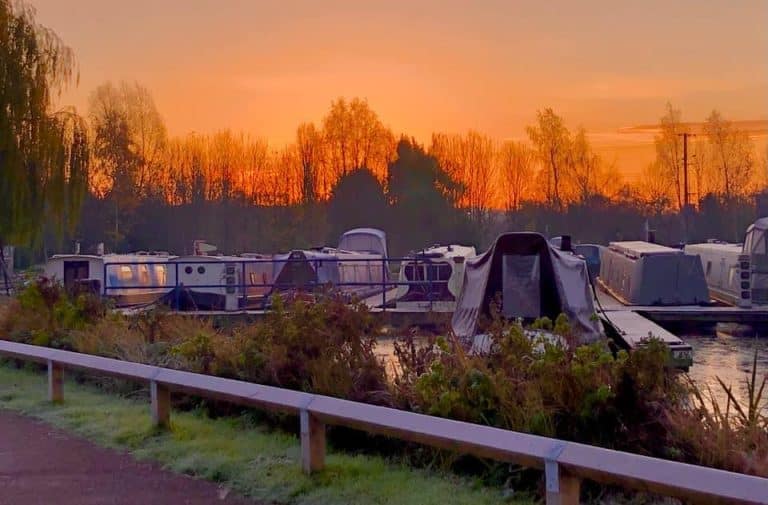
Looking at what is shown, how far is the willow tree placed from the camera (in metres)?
25.9

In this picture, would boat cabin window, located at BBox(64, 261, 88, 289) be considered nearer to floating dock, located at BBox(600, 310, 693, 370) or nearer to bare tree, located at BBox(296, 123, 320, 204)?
floating dock, located at BBox(600, 310, 693, 370)

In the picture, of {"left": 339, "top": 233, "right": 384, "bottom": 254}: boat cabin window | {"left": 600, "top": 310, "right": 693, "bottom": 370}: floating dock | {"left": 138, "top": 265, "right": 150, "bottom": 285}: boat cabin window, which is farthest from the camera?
{"left": 339, "top": 233, "right": 384, "bottom": 254}: boat cabin window

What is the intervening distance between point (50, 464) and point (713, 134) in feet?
218

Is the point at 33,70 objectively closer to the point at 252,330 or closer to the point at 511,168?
the point at 252,330

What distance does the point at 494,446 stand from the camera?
6539 millimetres

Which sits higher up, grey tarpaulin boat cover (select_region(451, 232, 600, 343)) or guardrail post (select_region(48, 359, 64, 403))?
grey tarpaulin boat cover (select_region(451, 232, 600, 343))

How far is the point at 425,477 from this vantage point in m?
7.93

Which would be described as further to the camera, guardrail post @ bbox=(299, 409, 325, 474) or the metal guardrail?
guardrail post @ bbox=(299, 409, 325, 474)

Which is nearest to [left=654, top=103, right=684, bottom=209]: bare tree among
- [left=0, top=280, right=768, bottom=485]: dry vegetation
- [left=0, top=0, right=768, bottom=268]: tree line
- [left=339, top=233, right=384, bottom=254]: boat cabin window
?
[left=0, top=0, right=768, bottom=268]: tree line

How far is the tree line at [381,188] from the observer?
6150 centimetres

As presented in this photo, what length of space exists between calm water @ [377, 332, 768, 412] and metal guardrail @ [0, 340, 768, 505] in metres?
7.62

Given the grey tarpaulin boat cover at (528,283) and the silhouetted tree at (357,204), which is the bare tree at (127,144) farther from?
the grey tarpaulin boat cover at (528,283)

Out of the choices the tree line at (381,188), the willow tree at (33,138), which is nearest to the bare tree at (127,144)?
the tree line at (381,188)

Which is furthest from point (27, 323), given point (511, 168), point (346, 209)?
point (511, 168)
